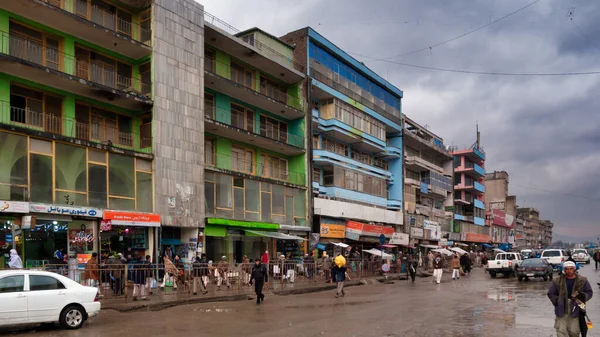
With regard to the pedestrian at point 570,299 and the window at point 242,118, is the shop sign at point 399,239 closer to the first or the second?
the window at point 242,118

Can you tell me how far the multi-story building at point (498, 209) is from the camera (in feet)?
302

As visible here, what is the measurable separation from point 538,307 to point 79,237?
738 inches

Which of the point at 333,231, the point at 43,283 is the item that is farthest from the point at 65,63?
the point at 333,231

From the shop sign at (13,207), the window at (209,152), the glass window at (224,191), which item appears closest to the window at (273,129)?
the window at (209,152)

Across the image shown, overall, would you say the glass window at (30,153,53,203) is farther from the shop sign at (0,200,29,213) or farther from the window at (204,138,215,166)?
the window at (204,138,215,166)

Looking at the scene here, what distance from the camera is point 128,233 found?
2730 cm

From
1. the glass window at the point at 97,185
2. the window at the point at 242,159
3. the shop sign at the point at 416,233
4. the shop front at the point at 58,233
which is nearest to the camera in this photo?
the shop front at the point at 58,233

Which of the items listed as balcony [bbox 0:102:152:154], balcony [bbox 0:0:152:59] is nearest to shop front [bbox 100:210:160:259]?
balcony [bbox 0:102:152:154]

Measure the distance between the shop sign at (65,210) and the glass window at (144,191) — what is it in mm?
2826

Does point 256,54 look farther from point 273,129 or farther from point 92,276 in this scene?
point 92,276

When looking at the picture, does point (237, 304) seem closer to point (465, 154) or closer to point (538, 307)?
point (538, 307)

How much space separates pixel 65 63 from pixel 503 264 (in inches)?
1169

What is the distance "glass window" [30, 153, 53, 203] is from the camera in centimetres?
2320

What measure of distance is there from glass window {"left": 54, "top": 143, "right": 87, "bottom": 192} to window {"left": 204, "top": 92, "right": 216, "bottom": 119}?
9.66 m
